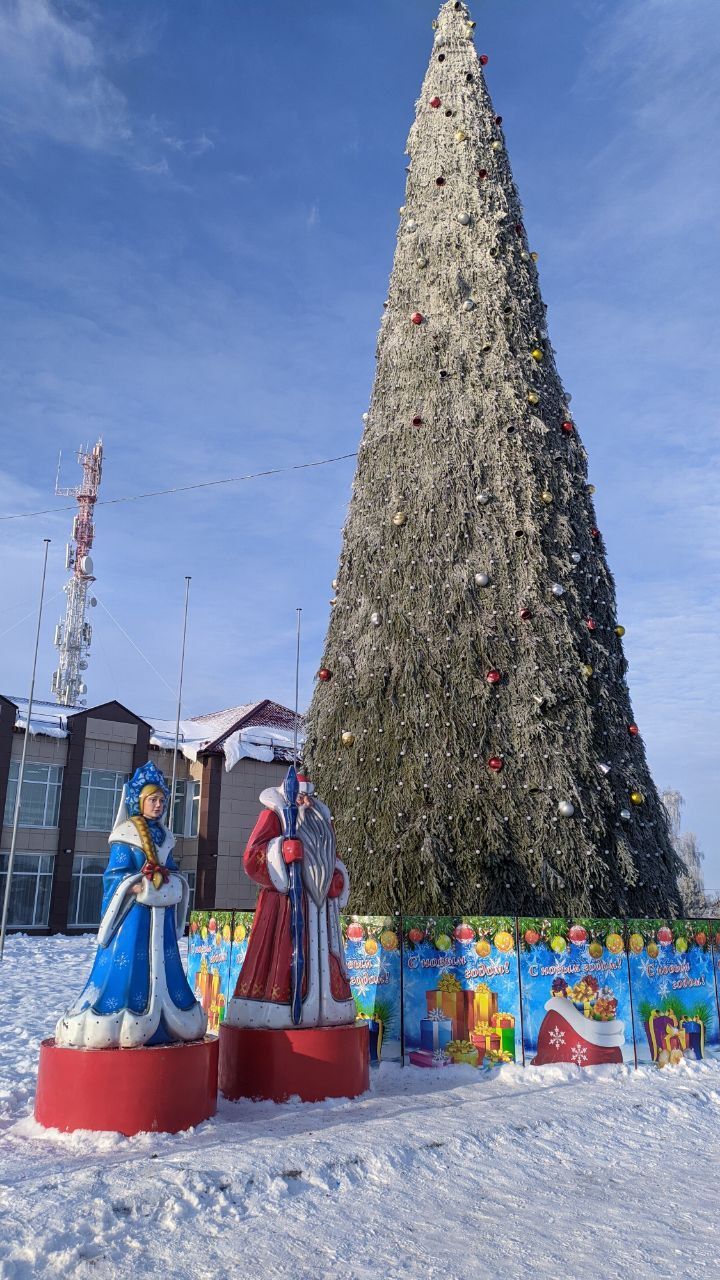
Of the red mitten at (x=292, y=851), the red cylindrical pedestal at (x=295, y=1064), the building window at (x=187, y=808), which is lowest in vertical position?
the red cylindrical pedestal at (x=295, y=1064)

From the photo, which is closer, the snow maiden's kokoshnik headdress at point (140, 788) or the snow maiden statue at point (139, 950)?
the snow maiden statue at point (139, 950)

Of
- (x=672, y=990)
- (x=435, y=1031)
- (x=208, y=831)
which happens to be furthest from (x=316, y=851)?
(x=208, y=831)

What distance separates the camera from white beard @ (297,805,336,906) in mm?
6902

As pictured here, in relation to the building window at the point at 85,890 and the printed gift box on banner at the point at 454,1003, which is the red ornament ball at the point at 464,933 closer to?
the printed gift box on banner at the point at 454,1003

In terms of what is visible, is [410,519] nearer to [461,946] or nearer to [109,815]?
[461,946]

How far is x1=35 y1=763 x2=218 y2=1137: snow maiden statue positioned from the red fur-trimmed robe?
0.61 meters

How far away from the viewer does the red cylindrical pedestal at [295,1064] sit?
627 centimetres

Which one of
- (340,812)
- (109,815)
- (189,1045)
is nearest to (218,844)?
(109,815)

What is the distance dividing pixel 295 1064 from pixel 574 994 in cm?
279

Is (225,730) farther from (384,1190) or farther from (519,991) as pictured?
(384,1190)

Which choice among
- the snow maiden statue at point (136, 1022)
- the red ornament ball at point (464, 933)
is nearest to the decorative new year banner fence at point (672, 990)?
the red ornament ball at point (464, 933)

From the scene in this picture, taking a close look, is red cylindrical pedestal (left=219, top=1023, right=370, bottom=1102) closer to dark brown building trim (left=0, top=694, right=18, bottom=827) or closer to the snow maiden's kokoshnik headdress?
the snow maiden's kokoshnik headdress

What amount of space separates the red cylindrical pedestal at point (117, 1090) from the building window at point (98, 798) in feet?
66.7

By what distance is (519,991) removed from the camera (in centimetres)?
769
